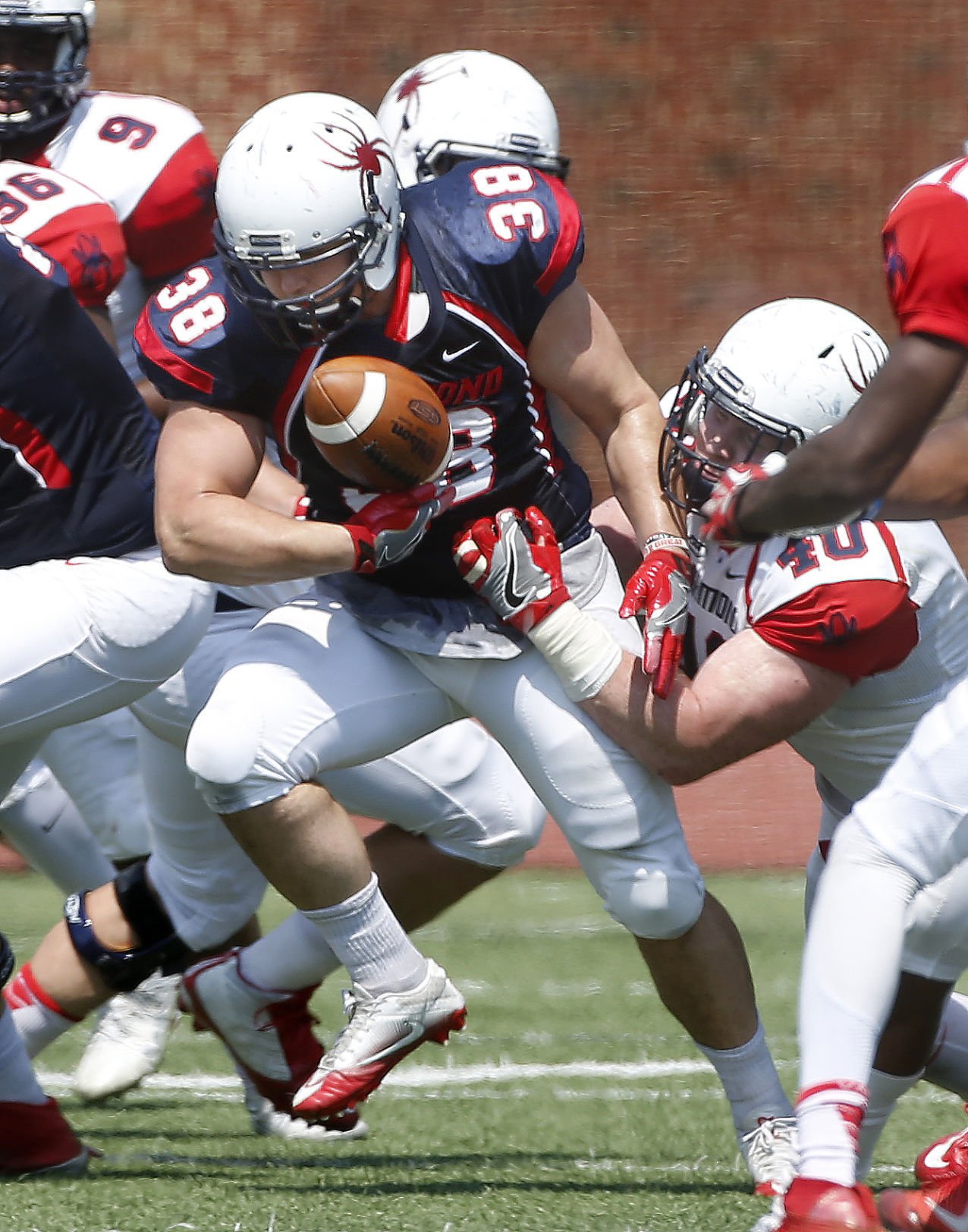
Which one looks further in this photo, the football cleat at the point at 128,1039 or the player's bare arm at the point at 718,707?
the football cleat at the point at 128,1039

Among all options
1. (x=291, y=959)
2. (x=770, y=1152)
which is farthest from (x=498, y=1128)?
(x=770, y=1152)

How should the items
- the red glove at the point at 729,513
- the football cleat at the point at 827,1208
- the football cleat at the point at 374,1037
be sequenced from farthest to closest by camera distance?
1. the football cleat at the point at 374,1037
2. the red glove at the point at 729,513
3. the football cleat at the point at 827,1208

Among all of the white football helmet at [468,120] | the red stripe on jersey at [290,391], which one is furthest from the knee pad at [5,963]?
the white football helmet at [468,120]

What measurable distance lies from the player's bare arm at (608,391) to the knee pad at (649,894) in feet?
1.78

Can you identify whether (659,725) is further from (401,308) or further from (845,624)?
(401,308)

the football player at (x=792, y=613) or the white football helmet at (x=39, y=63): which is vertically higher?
the white football helmet at (x=39, y=63)

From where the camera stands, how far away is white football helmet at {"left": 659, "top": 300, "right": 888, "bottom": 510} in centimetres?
297

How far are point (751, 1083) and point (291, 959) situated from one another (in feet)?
2.80

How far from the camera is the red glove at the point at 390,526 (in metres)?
2.94

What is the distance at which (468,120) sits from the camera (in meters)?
4.07

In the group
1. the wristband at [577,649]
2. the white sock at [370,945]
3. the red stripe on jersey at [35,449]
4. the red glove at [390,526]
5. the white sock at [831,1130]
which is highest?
the red stripe on jersey at [35,449]

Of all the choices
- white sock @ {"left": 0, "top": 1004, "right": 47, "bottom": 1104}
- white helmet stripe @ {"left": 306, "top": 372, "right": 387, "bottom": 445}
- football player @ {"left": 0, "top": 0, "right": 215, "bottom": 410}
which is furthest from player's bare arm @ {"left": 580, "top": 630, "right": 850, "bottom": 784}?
football player @ {"left": 0, "top": 0, "right": 215, "bottom": 410}

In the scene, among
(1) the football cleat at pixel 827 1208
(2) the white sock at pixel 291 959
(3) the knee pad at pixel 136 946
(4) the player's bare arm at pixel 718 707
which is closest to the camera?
(1) the football cleat at pixel 827 1208

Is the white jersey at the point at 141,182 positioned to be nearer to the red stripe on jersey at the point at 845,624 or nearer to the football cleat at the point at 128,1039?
the football cleat at the point at 128,1039
